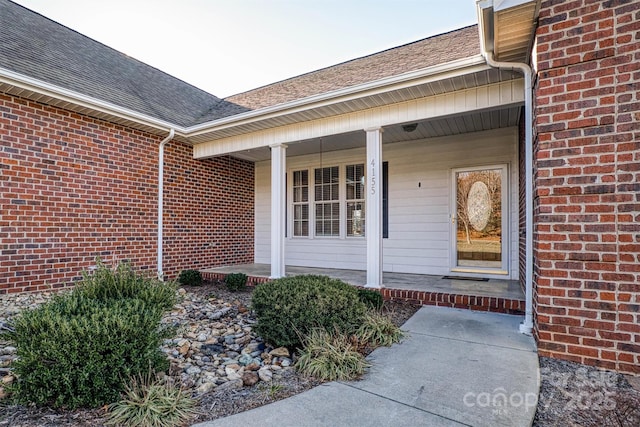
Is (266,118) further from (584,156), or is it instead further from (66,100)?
(584,156)

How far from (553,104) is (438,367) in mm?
2334

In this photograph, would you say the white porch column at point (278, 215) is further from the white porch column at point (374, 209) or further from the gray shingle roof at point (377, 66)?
Answer: the white porch column at point (374, 209)

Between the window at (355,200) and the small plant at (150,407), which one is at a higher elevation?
the window at (355,200)

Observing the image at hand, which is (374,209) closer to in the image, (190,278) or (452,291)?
(452,291)

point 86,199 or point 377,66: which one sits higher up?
point 377,66

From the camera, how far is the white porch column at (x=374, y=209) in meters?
4.99

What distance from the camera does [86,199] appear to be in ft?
17.8

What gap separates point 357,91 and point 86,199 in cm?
459

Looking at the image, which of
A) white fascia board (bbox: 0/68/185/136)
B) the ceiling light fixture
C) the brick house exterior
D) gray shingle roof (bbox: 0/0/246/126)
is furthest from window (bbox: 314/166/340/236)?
white fascia board (bbox: 0/68/185/136)

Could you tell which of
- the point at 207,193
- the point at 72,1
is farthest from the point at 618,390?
the point at 72,1

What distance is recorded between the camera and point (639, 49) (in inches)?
97.3

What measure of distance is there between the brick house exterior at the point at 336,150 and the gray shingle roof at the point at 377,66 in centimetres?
6

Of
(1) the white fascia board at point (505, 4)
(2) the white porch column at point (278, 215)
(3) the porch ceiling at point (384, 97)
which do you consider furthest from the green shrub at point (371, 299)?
(1) the white fascia board at point (505, 4)

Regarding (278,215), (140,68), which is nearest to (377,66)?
(278,215)
